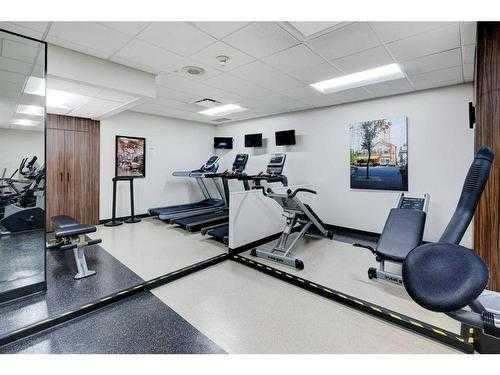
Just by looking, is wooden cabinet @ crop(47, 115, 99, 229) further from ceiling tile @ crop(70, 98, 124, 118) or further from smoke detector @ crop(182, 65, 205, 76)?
smoke detector @ crop(182, 65, 205, 76)

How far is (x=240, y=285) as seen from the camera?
3.18 metres

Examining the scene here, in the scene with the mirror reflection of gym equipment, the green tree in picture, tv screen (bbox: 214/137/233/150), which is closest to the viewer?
the mirror reflection of gym equipment


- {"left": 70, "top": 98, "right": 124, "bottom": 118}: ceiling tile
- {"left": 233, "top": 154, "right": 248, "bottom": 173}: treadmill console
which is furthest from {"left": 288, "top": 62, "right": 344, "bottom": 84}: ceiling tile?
{"left": 70, "top": 98, "right": 124, "bottom": 118}: ceiling tile

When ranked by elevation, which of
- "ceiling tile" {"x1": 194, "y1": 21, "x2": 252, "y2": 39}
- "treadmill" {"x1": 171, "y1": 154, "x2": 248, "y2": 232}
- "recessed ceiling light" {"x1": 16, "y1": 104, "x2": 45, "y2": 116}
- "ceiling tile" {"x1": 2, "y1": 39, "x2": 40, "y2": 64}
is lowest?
"treadmill" {"x1": 171, "y1": 154, "x2": 248, "y2": 232}

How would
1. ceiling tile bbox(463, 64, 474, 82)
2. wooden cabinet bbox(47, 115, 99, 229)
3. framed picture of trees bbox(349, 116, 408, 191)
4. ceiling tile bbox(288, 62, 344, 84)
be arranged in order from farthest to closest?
wooden cabinet bbox(47, 115, 99, 229)
framed picture of trees bbox(349, 116, 408, 191)
ceiling tile bbox(288, 62, 344, 84)
ceiling tile bbox(463, 64, 474, 82)

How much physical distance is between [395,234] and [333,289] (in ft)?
4.00

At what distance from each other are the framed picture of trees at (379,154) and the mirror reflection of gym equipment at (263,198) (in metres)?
0.03

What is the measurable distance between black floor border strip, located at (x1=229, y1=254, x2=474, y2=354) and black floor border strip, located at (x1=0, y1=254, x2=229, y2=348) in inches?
38.1

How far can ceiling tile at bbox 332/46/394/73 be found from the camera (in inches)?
127

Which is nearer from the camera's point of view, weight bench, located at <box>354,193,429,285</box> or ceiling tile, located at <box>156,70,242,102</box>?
weight bench, located at <box>354,193,429,285</box>

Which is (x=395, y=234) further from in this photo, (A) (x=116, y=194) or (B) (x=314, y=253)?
(A) (x=116, y=194)

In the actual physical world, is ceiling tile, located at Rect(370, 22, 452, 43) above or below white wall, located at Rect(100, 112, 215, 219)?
above

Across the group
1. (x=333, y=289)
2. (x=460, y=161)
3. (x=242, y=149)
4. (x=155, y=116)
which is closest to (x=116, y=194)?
(x=155, y=116)

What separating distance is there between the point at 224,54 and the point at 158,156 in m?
4.69
